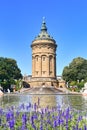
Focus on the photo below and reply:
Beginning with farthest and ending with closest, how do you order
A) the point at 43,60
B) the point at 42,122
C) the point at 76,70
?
the point at 43,60, the point at 76,70, the point at 42,122

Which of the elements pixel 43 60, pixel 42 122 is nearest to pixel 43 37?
pixel 43 60

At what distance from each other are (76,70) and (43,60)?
11294mm

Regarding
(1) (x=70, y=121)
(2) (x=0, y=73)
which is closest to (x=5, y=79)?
(2) (x=0, y=73)

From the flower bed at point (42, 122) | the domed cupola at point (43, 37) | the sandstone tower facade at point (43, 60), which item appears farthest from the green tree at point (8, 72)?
the flower bed at point (42, 122)

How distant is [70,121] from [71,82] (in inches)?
2731

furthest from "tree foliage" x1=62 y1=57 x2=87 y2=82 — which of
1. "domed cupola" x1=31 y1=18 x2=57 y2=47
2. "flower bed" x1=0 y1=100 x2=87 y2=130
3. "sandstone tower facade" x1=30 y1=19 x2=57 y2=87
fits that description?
"flower bed" x1=0 y1=100 x2=87 y2=130

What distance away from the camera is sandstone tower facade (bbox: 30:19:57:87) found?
269 feet

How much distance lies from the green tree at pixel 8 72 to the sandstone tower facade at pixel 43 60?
6442 millimetres

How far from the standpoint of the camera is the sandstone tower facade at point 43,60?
8200cm

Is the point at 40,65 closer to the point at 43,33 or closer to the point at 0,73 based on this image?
the point at 43,33

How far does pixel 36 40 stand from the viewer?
8469cm

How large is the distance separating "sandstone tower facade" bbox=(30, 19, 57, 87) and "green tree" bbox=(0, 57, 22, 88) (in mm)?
6442

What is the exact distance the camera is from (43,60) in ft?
274

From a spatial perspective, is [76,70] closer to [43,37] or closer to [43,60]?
[43,60]
